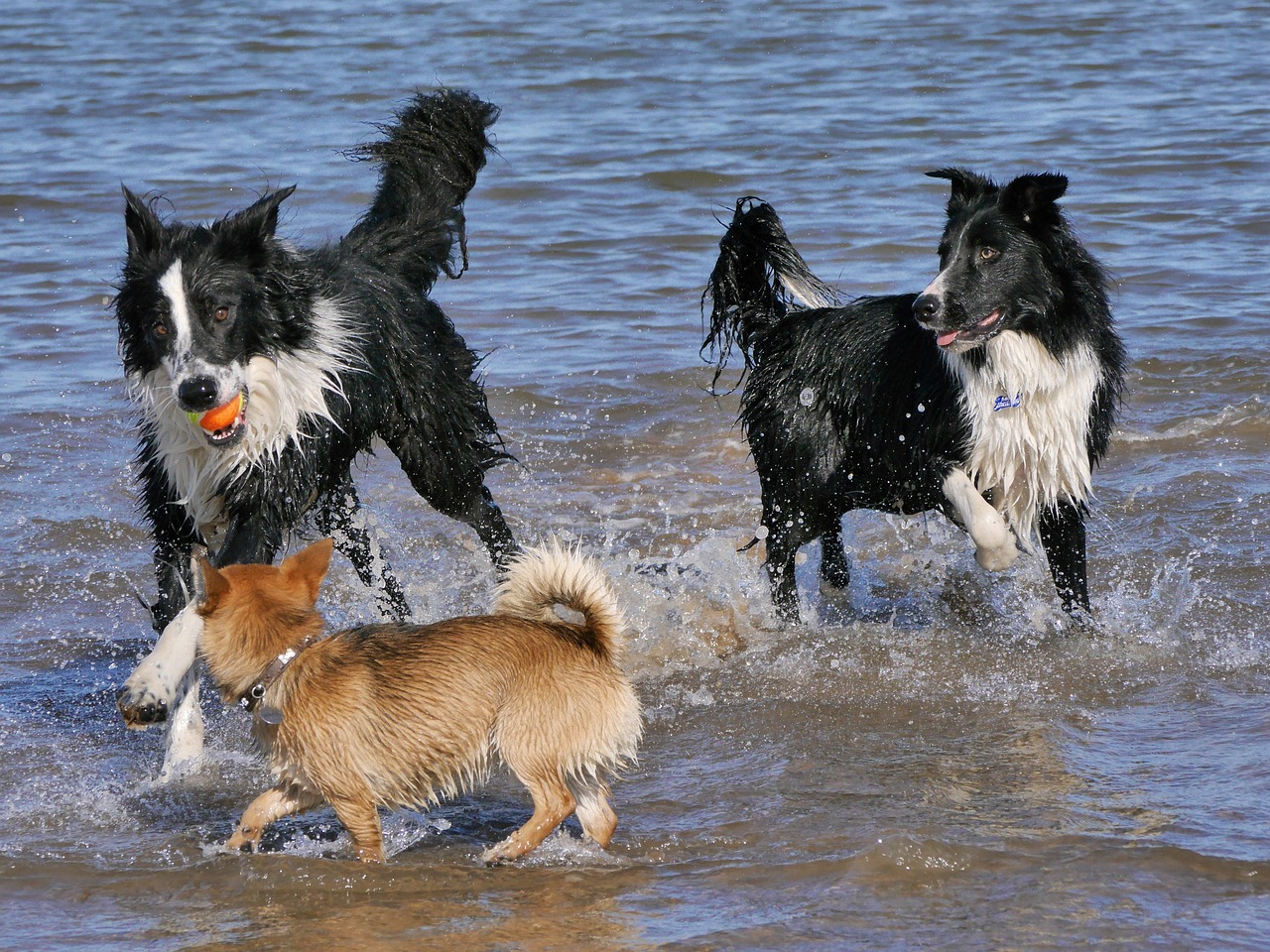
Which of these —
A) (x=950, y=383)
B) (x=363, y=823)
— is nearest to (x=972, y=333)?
(x=950, y=383)

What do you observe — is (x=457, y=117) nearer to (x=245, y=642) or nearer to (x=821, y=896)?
(x=245, y=642)

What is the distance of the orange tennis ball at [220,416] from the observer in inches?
187

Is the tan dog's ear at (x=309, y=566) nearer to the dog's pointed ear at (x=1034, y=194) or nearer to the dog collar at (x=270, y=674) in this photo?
the dog collar at (x=270, y=674)

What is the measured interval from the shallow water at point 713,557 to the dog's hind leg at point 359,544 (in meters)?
0.28

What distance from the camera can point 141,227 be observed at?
4.75 m

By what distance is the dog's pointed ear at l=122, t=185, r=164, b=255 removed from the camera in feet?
15.5

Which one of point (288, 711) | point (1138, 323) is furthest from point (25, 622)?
point (1138, 323)

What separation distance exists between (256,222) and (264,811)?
1.83m

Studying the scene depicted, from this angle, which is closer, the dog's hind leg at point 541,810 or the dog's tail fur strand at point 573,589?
the dog's hind leg at point 541,810

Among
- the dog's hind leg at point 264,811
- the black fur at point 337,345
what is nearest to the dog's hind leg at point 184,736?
the black fur at point 337,345

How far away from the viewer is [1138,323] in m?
9.24

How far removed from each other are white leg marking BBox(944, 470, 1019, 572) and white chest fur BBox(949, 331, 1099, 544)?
3.6 inches

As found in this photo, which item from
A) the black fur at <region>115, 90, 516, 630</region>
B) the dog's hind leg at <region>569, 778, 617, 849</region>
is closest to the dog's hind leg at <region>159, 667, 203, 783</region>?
the black fur at <region>115, 90, 516, 630</region>

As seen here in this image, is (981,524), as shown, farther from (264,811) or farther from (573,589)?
(264,811)
